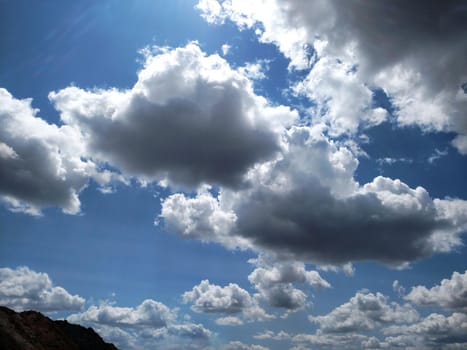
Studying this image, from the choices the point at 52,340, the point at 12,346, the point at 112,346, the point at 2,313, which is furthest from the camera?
the point at 112,346

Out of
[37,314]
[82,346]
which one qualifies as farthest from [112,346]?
[37,314]

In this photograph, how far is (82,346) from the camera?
116m

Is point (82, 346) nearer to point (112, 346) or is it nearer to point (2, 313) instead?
point (112, 346)

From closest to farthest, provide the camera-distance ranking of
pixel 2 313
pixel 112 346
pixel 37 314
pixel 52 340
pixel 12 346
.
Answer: pixel 12 346, pixel 2 313, pixel 52 340, pixel 37 314, pixel 112 346

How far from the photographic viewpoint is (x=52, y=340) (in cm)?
10081

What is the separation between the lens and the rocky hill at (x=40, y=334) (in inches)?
3359

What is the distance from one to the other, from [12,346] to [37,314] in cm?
2833

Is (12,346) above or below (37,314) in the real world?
below

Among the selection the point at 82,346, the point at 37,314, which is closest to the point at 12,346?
the point at 37,314

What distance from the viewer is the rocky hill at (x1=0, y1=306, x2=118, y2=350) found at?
85.3 meters

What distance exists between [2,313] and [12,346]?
14.4 m

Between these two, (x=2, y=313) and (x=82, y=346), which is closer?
(x=2, y=313)

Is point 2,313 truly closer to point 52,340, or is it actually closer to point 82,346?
point 52,340

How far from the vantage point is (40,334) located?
100625mm
